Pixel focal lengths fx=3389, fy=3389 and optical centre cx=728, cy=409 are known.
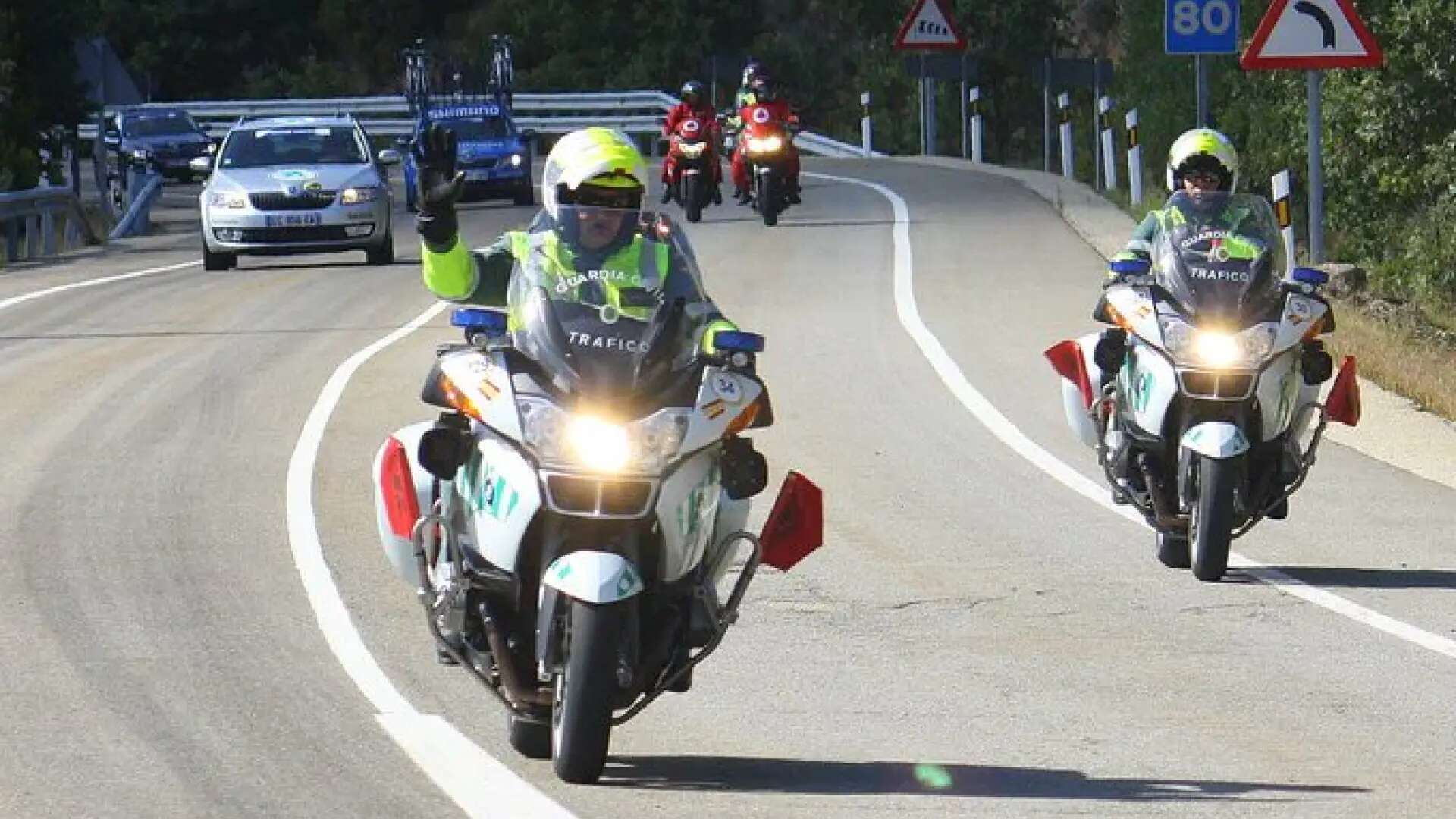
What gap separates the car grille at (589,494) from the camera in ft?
28.2

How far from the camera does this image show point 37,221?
38.5m

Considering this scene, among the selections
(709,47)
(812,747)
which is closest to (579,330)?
(812,747)

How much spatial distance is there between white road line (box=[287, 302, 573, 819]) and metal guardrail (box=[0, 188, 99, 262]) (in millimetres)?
19885

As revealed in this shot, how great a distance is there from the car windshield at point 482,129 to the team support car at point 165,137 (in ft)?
26.5

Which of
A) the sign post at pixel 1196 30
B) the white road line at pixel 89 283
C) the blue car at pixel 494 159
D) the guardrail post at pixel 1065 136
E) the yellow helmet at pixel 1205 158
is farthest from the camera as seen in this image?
the guardrail post at pixel 1065 136

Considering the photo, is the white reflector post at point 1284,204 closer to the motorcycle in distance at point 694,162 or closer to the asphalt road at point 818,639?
the asphalt road at point 818,639

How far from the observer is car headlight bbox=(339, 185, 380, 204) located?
3194cm

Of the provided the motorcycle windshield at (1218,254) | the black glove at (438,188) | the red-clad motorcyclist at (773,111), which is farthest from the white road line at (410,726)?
the red-clad motorcyclist at (773,111)

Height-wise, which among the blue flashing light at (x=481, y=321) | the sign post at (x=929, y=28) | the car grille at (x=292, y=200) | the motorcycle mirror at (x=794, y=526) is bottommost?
the car grille at (x=292, y=200)

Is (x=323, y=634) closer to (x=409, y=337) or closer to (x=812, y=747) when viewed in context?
(x=812, y=747)

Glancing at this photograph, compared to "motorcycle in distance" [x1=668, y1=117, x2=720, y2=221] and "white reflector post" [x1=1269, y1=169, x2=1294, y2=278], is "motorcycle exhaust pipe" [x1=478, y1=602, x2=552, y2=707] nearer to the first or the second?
"white reflector post" [x1=1269, y1=169, x2=1294, y2=278]

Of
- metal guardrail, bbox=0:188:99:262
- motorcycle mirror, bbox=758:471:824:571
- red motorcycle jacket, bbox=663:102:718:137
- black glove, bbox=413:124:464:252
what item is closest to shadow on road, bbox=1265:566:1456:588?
motorcycle mirror, bbox=758:471:824:571

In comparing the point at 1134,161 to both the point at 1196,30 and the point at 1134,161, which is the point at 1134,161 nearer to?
the point at 1134,161

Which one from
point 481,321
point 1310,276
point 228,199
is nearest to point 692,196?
point 228,199
